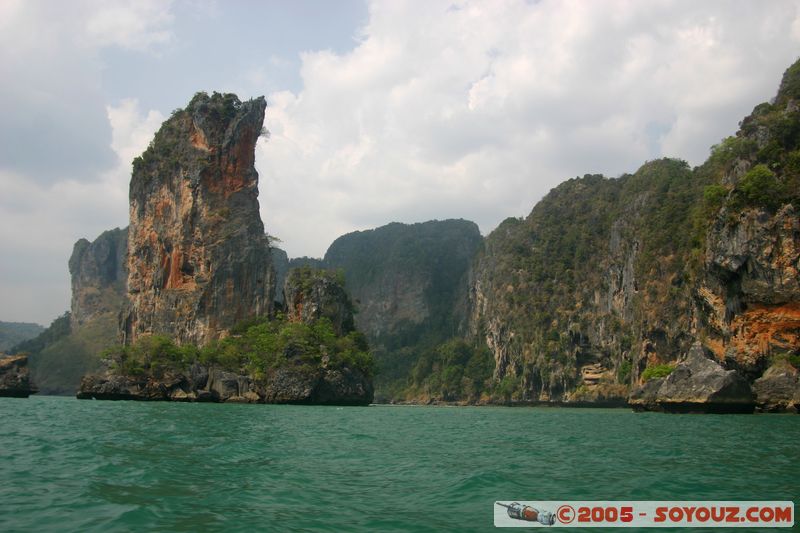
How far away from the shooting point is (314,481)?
14344mm

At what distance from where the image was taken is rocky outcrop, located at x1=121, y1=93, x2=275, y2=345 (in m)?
90.9

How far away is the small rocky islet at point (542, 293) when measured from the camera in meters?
47.0

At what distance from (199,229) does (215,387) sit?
28904 mm

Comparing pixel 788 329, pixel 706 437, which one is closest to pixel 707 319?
pixel 788 329

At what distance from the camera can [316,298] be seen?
88.8 m

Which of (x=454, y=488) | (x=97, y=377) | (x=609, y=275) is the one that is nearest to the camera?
(x=454, y=488)

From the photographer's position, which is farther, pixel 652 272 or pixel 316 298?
pixel 652 272

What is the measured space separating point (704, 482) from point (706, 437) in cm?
1204

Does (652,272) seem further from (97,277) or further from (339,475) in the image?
(97,277)

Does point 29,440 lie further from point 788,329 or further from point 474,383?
point 474,383

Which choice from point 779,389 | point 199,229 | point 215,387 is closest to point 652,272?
point 779,389

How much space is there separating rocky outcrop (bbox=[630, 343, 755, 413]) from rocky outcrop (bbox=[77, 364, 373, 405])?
3718 cm

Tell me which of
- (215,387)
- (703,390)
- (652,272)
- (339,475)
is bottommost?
(215,387)

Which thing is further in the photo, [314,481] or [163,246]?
[163,246]
